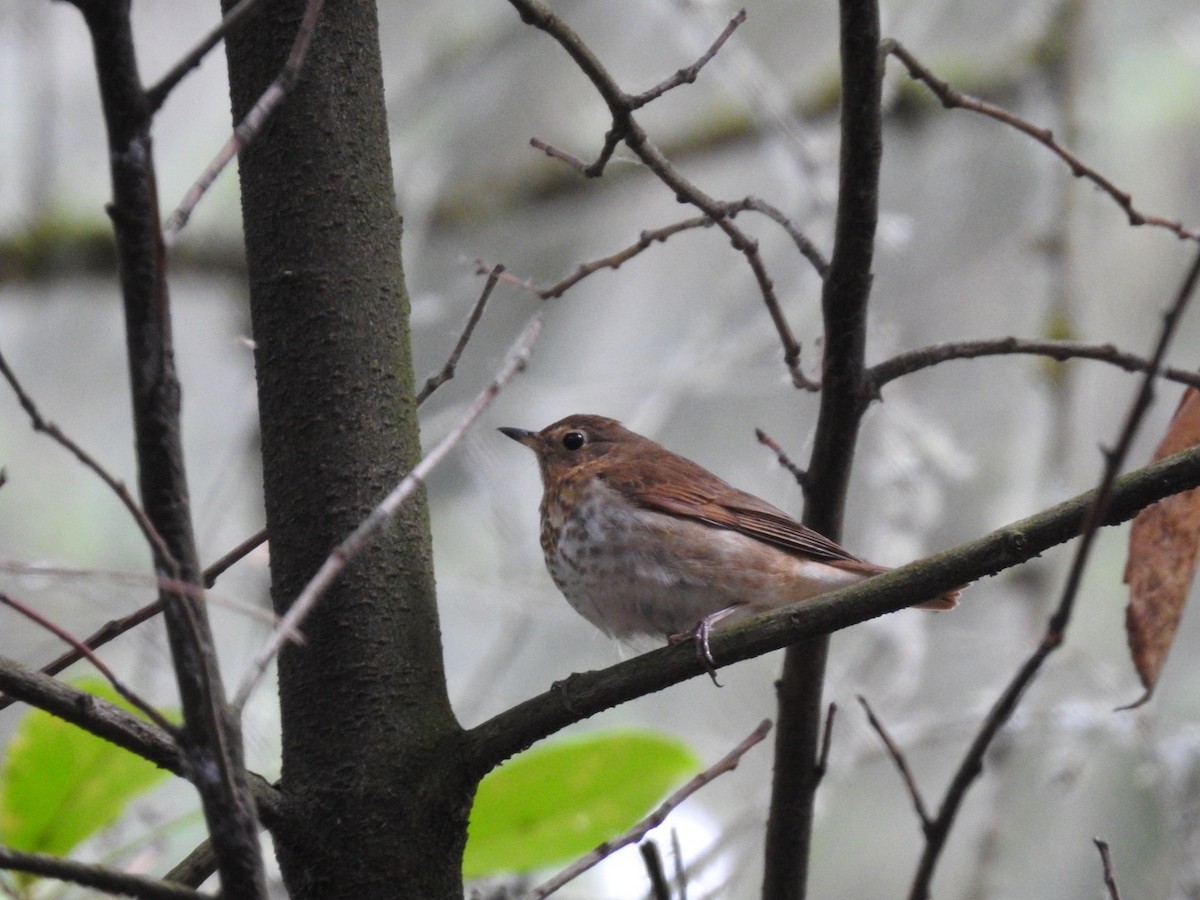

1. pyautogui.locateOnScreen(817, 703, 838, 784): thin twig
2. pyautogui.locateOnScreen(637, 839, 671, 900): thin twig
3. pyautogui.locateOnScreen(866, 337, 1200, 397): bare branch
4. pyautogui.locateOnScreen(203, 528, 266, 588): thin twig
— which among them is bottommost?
pyautogui.locateOnScreen(637, 839, 671, 900): thin twig

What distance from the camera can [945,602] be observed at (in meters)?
2.68

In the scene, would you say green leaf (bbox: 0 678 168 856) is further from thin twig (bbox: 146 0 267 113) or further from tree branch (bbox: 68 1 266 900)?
thin twig (bbox: 146 0 267 113)

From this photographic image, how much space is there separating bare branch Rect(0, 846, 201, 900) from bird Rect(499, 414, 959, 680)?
5.38 feet

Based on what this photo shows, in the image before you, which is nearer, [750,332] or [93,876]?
[93,876]

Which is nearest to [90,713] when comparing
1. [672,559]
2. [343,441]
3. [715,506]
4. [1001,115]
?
[343,441]

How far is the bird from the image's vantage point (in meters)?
2.95

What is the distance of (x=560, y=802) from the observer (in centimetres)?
227

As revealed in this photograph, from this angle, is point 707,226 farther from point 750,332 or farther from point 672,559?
point 750,332

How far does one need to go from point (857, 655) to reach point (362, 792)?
3.89 meters

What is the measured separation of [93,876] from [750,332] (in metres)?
4.09

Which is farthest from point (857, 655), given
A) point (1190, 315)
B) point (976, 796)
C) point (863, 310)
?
point (863, 310)

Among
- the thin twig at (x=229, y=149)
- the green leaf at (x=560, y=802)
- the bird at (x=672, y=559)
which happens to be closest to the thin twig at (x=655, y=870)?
the thin twig at (x=229, y=149)

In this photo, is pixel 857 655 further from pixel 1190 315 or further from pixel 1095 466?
pixel 1190 315

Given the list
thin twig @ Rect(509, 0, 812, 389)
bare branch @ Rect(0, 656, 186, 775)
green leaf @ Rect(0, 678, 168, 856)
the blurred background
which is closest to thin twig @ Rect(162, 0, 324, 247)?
bare branch @ Rect(0, 656, 186, 775)
